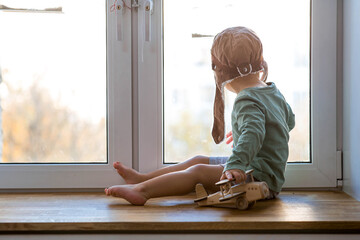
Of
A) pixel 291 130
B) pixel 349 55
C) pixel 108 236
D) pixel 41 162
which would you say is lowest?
pixel 108 236

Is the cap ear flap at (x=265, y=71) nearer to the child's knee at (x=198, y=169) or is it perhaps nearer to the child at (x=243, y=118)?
the child at (x=243, y=118)

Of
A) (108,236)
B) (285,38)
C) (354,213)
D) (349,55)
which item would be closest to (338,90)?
(349,55)

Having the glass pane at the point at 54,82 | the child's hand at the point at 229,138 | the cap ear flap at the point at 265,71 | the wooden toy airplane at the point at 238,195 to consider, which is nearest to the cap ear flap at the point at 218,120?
the child's hand at the point at 229,138

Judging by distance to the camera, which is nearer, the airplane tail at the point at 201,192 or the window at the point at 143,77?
the airplane tail at the point at 201,192

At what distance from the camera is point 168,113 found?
1558 millimetres

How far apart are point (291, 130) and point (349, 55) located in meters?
0.30

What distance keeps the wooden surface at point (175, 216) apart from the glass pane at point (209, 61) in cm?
24

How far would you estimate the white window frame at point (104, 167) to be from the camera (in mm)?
1531

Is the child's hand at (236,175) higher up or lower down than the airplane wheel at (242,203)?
higher up

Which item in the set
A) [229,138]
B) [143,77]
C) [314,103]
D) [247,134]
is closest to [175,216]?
[247,134]

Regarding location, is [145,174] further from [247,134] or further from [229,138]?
[247,134]

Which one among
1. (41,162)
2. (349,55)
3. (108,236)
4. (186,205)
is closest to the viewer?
(108,236)

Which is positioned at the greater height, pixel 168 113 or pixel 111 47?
pixel 111 47

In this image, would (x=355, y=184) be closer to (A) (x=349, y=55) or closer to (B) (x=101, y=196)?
(A) (x=349, y=55)
